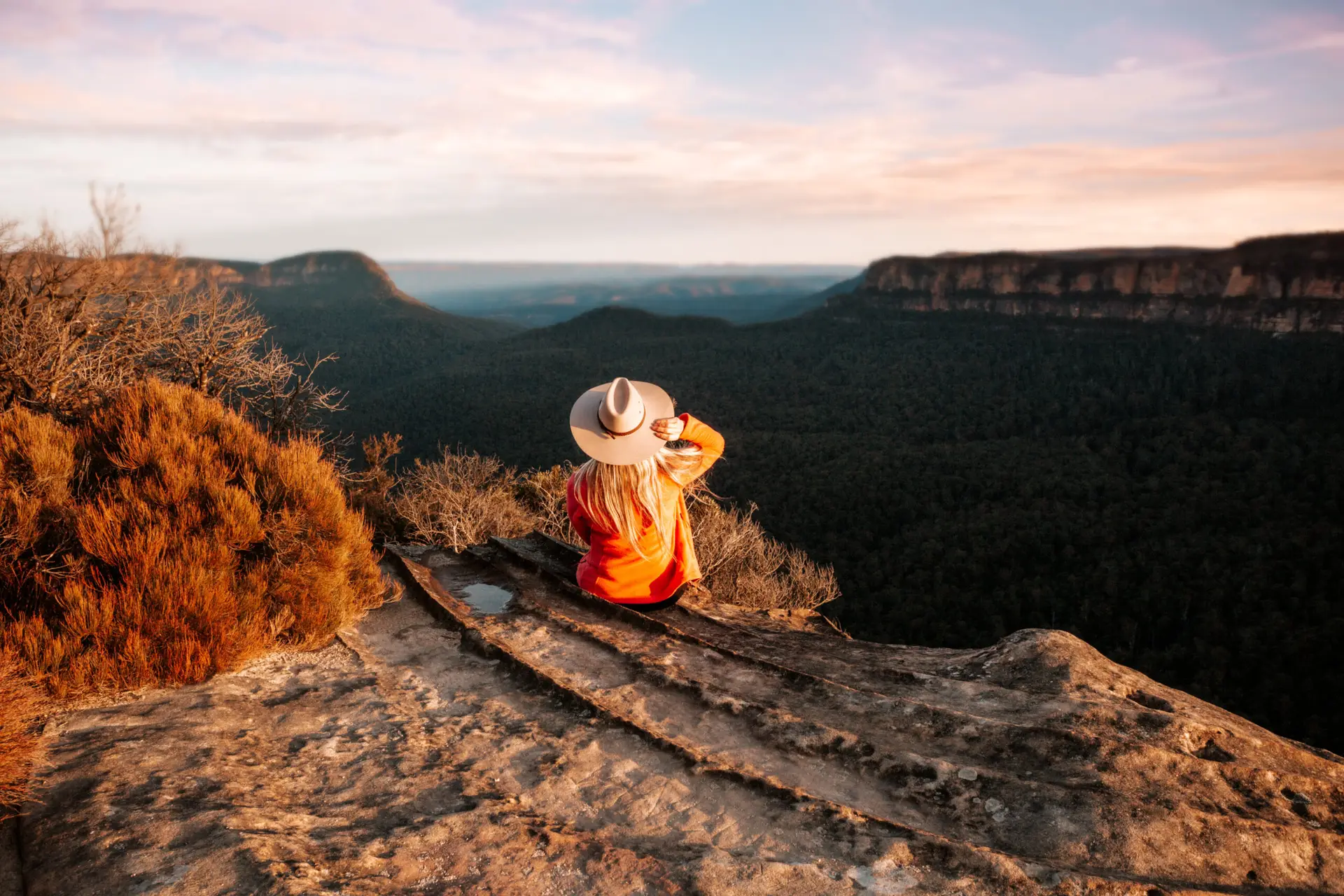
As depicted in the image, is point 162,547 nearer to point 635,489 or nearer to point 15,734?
point 15,734

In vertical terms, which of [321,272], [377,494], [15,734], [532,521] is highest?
[321,272]

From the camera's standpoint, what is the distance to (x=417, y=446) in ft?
168

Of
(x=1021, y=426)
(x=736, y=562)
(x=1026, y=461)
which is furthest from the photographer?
(x=1021, y=426)

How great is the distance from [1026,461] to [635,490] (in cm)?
4418

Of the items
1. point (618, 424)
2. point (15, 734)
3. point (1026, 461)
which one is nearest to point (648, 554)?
point (618, 424)

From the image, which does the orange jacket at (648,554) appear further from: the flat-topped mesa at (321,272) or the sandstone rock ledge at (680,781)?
the flat-topped mesa at (321,272)

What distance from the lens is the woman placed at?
4.80 metres

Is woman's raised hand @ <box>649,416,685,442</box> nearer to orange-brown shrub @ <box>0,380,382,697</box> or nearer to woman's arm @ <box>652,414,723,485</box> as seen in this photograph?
woman's arm @ <box>652,414,723,485</box>

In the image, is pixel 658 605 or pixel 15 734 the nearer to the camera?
pixel 15 734

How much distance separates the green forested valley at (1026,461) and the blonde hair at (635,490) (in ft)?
75.3

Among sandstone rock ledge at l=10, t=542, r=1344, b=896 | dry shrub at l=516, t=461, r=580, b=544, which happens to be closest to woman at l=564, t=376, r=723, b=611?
sandstone rock ledge at l=10, t=542, r=1344, b=896

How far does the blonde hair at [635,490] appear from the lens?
16.2ft

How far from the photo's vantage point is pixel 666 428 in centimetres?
481

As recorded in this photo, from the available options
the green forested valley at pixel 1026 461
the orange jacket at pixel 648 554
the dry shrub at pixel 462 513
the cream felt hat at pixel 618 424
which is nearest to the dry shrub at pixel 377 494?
the dry shrub at pixel 462 513
